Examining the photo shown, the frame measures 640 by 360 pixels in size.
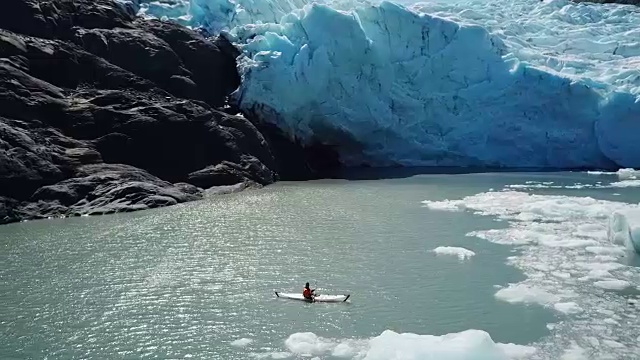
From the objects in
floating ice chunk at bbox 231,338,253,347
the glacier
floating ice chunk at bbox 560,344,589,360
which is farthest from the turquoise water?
the glacier

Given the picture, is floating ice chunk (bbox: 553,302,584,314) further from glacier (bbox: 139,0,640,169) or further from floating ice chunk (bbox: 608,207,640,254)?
glacier (bbox: 139,0,640,169)

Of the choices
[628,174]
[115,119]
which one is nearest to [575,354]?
[115,119]

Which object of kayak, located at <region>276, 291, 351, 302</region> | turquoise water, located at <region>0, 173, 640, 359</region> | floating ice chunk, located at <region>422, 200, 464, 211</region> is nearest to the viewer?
turquoise water, located at <region>0, 173, 640, 359</region>

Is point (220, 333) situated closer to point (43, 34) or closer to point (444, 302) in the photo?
point (444, 302)

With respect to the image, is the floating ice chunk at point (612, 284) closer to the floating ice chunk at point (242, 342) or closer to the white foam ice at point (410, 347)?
the white foam ice at point (410, 347)

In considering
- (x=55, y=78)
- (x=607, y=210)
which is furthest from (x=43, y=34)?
(x=607, y=210)

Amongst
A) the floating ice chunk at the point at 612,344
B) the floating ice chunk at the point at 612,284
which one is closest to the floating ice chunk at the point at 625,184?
the floating ice chunk at the point at 612,284
